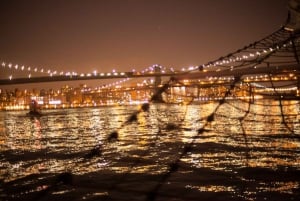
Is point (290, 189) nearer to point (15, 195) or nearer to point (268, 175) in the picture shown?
point (268, 175)

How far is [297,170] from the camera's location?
7.66 m

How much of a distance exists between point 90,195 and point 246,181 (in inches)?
107


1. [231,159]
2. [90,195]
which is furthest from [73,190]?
[231,159]

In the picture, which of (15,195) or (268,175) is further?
(268,175)

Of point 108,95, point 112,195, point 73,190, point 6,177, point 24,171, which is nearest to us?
point 112,195

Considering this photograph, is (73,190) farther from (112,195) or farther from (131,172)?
(131,172)

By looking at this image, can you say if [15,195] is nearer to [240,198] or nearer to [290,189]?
[240,198]

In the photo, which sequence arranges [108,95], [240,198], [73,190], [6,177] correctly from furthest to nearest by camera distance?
[108,95]
[6,177]
[73,190]
[240,198]

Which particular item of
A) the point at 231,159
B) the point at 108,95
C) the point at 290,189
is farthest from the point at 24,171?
the point at 108,95

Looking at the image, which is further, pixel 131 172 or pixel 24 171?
pixel 24 171

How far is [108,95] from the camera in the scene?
77.2 metres

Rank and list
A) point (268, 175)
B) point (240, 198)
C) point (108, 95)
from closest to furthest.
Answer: point (240, 198)
point (268, 175)
point (108, 95)

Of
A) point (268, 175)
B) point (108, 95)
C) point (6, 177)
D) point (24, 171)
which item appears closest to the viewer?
point (268, 175)

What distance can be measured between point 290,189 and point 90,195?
3.20 m
